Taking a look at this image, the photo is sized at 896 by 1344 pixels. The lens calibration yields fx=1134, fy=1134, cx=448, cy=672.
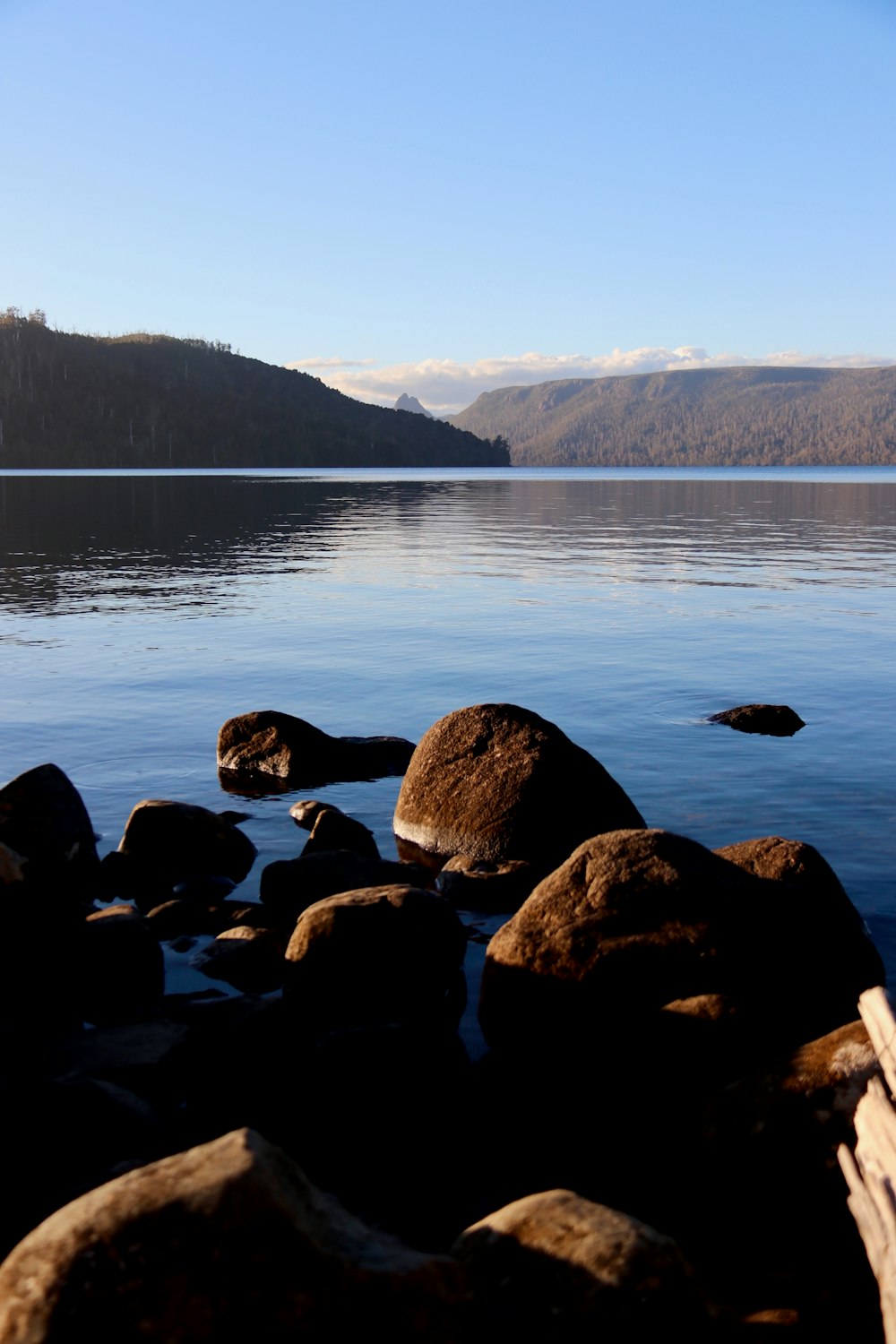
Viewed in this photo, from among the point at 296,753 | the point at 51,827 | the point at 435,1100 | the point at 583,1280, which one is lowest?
the point at 435,1100

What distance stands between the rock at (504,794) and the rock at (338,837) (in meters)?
0.49

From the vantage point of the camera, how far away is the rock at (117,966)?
339 inches

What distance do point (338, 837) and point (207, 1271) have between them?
303 inches

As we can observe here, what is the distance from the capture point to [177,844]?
11.4 metres

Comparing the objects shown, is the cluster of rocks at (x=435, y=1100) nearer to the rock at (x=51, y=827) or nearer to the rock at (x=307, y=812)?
the rock at (x=51, y=827)

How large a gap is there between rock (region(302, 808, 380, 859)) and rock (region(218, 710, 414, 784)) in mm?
3311

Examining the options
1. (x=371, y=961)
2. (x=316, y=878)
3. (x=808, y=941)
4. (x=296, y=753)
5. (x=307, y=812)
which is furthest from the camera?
(x=296, y=753)

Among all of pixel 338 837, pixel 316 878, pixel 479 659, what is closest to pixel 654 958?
pixel 316 878

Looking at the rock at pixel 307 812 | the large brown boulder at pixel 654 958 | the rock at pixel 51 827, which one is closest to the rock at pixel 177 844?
the rock at pixel 51 827

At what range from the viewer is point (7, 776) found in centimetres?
1462

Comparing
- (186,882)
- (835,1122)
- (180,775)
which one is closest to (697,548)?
(180,775)

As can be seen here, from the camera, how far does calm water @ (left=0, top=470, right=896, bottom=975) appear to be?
46.4 feet

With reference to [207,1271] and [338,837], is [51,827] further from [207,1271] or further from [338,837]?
[207,1271]

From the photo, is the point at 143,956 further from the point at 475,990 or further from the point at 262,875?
the point at 475,990
